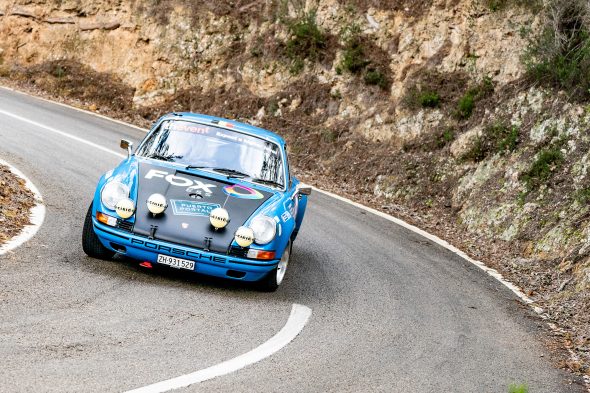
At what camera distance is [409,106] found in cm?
1800

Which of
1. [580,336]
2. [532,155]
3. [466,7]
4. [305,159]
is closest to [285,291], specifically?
[580,336]

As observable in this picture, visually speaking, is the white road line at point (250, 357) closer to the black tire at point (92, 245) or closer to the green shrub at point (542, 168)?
the black tire at point (92, 245)

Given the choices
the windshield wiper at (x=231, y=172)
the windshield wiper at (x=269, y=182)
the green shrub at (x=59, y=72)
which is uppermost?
the windshield wiper at (x=231, y=172)

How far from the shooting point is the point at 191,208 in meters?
7.88

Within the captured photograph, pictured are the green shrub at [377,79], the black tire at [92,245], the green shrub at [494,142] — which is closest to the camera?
the black tire at [92,245]

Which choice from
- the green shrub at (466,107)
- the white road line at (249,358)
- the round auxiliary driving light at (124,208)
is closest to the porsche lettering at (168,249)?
the round auxiliary driving light at (124,208)

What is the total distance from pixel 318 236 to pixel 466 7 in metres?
9.70

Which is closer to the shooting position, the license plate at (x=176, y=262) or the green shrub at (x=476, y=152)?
the license plate at (x=176, y=262)

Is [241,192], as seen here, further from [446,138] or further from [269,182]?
[446,138]

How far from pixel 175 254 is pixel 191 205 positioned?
1.91ft

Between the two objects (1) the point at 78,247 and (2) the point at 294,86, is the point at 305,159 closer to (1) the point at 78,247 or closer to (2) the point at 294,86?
(2) the point at 294,86

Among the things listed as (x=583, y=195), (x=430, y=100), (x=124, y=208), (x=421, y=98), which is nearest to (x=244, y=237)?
(x=124, y=208)

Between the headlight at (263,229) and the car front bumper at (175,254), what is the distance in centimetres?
22

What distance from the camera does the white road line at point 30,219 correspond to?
8039 mm
